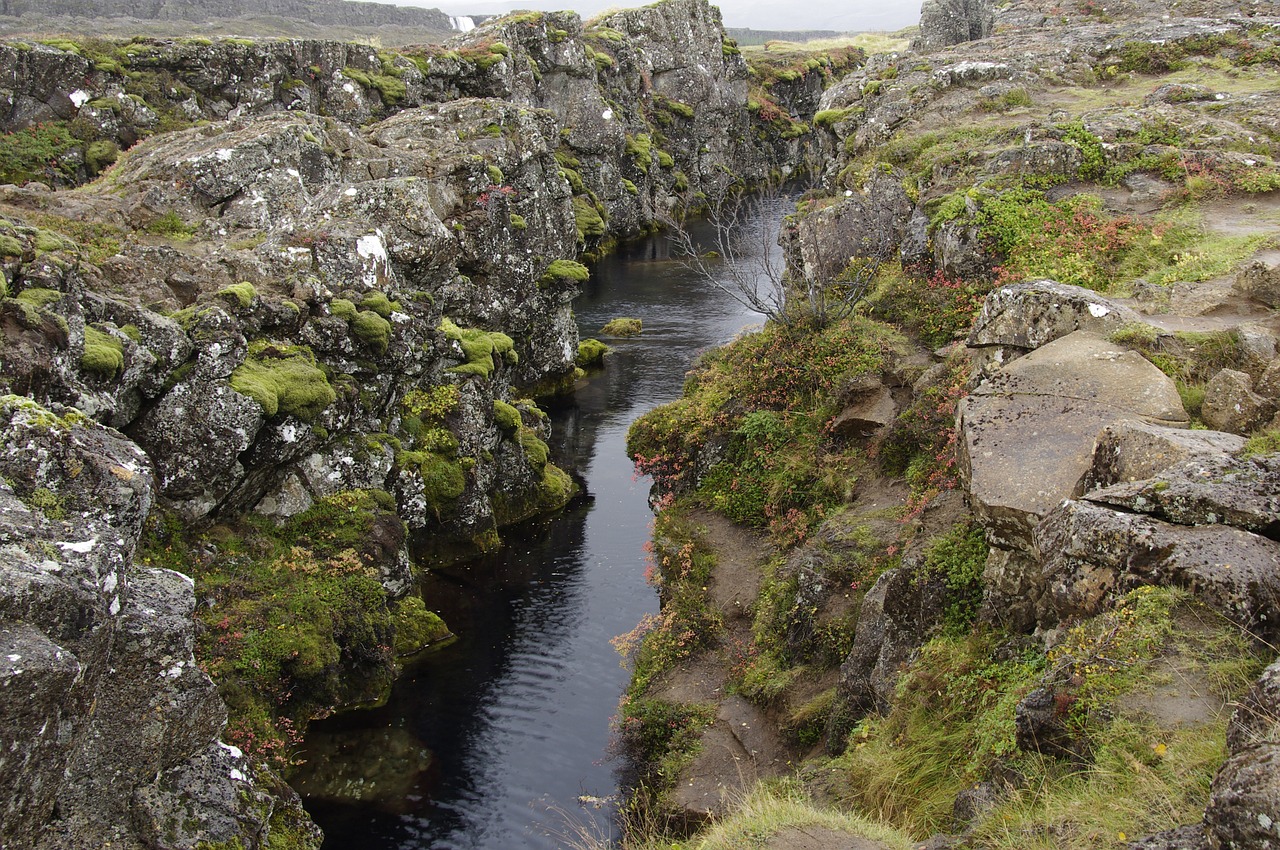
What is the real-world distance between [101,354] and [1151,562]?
869 inches

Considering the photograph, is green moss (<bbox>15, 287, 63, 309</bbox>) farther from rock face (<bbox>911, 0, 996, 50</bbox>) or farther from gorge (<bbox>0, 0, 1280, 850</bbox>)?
rock face (<bbox>911, 0, 996, 50</bbox>)

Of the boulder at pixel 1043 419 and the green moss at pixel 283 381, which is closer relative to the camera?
the boulder at pixel 1043 419

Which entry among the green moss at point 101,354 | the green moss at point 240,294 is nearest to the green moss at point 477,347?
the green moss at point 240,294

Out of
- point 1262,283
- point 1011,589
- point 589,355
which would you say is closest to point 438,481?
point 589,355

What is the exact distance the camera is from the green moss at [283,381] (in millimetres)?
23953

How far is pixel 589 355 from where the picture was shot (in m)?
52.4

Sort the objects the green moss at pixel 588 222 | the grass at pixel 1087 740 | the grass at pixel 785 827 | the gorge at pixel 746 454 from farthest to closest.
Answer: the green moss at pixel 588 222, the gorge at pixel 746 454, the grass at pixel 785 827, the grass at pixel 1087 740

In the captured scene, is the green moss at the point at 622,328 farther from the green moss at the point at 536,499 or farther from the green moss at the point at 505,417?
the green moss at the point at 505,417

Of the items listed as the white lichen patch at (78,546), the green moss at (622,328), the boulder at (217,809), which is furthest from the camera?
the green moss at (622,328)

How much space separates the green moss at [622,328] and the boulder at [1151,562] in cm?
4635

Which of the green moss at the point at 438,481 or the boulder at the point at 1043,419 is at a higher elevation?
the boulder at the point at 1043,419

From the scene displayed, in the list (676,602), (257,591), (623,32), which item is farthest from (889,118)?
(623,32)

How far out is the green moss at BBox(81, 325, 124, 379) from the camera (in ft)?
67.2

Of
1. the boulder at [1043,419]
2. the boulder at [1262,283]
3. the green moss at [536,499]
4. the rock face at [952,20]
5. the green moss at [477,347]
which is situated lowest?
the green moss at [536,499]
